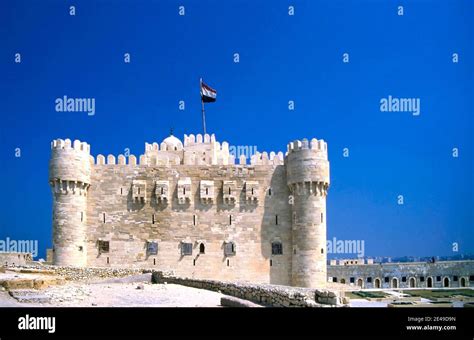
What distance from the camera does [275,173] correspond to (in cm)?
3788

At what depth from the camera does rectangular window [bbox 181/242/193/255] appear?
3728cm

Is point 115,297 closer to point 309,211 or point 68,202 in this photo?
point 68,202

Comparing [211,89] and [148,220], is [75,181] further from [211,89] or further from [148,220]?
[211,89]

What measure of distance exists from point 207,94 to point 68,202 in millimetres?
14013

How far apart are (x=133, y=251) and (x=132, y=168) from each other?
5.55 meters

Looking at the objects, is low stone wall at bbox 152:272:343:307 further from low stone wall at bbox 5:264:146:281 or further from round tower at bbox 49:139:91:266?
round tower at bbox 49:139:91:266

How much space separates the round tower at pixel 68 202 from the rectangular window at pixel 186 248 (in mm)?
6347

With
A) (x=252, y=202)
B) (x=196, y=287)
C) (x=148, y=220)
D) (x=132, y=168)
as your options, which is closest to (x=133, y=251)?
(x=148, y=220)

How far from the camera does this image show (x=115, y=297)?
808 inches

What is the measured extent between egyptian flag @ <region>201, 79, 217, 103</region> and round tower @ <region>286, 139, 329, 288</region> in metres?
10.2

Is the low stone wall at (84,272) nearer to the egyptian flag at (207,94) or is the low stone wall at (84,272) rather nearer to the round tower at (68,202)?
the round tower at (68,202)

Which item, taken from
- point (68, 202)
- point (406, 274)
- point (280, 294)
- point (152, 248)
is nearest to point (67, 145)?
point (68, 202)
